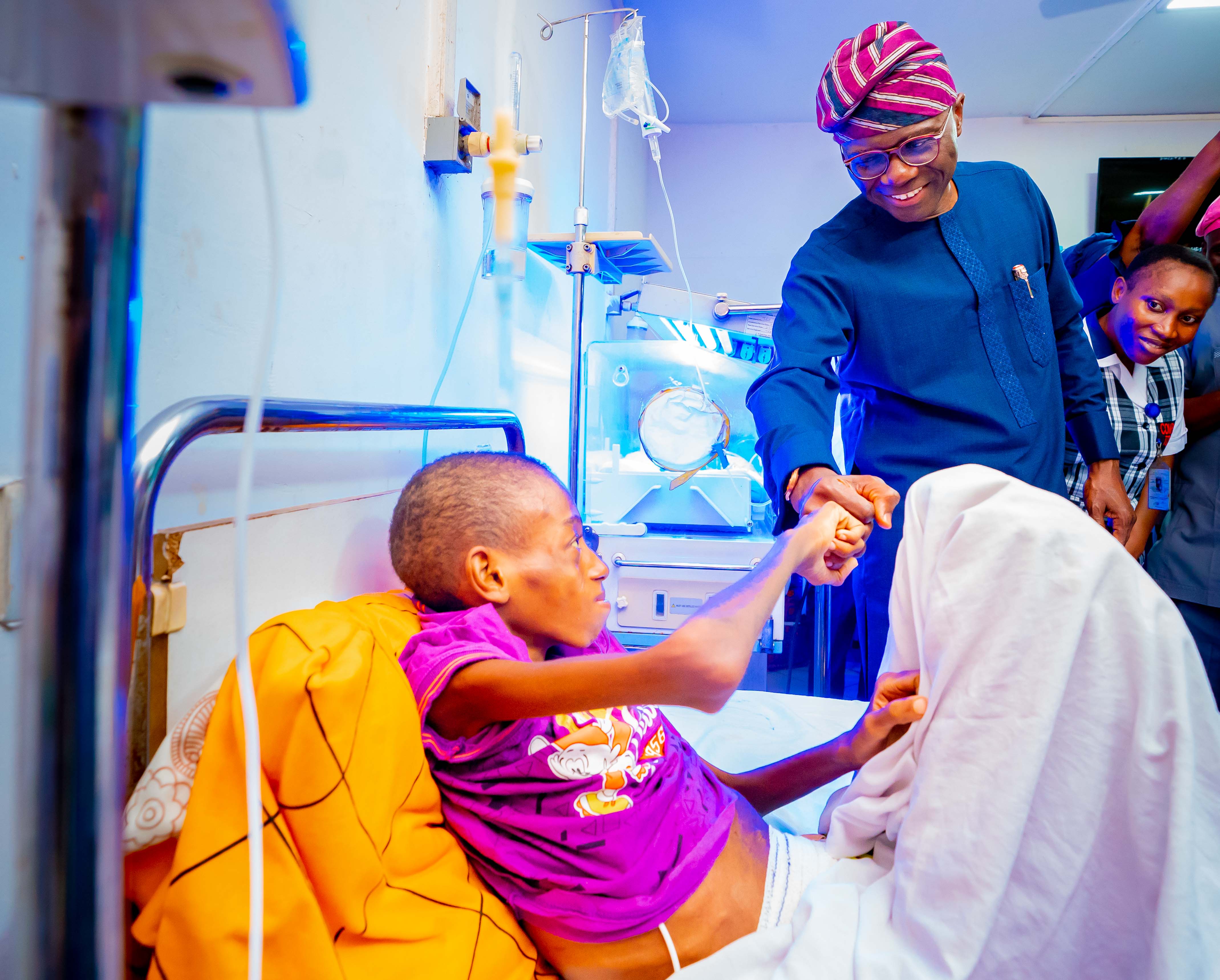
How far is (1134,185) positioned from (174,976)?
17.4ft

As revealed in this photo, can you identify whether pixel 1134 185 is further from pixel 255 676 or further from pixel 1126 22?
pixel 255 676

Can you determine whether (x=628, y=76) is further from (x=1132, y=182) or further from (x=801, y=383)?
(x=1132, y=182)

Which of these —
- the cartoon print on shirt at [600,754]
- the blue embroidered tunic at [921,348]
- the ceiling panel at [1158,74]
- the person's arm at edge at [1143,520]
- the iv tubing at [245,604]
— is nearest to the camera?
the iv tubing at [245,604]

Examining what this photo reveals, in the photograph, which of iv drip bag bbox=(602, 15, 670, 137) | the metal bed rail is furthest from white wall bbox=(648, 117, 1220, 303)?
the metal bed rail

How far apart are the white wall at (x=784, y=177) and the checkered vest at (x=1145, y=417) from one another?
2560mm

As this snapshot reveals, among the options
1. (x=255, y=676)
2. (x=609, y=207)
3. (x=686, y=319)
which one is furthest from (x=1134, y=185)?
(x=255, y=676)

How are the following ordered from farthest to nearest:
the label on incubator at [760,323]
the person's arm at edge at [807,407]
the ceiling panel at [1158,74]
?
1. the ceiling panel at [1158,74]
2. the label on incubator at [760,323]
3. the person's arm at edge at [807,407]

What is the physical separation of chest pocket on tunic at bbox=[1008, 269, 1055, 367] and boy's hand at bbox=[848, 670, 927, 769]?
0.77 metres

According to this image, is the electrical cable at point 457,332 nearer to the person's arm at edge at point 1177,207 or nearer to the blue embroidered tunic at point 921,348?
the blue embroidered tunic at point 921,348

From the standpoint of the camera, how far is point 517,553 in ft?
3.10

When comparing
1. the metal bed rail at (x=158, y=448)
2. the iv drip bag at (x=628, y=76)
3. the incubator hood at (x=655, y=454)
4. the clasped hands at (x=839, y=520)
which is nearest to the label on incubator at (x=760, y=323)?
the incubator hood at (x=655, y=454)

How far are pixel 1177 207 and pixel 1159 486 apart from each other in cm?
83

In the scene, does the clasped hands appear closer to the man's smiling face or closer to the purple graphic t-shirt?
the purple graphic t-shirt

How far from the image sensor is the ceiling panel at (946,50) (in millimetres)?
3201
